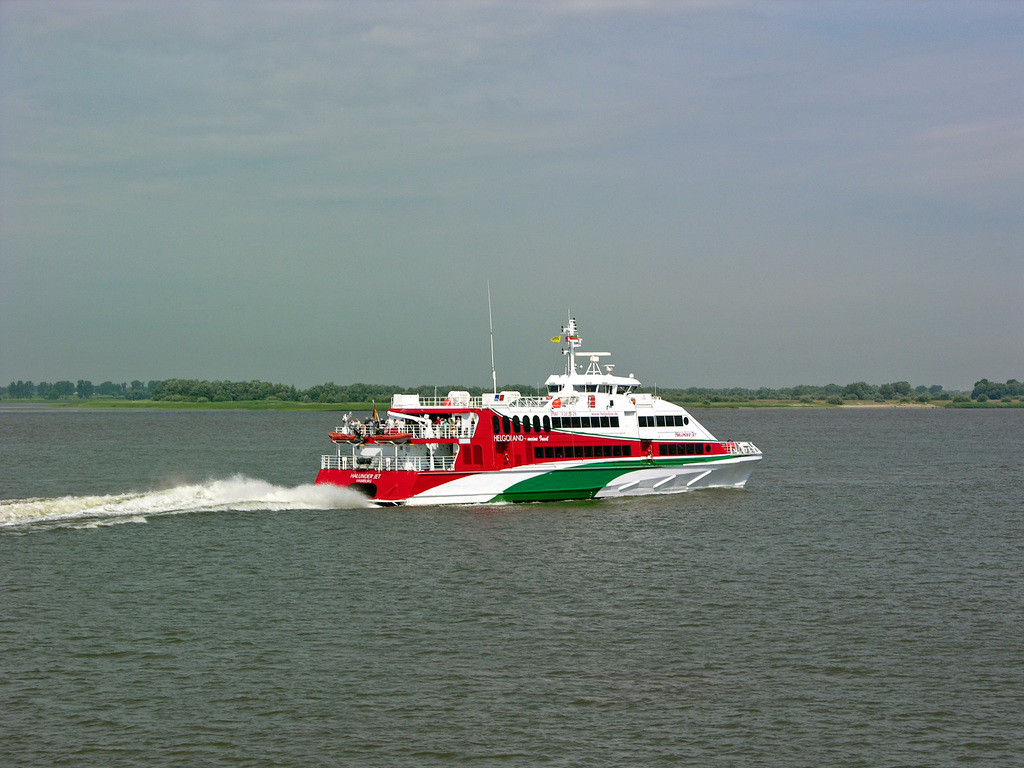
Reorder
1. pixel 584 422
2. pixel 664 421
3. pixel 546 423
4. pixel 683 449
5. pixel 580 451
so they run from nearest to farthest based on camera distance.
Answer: pixel 546 423
pixel 580 451
pixel 584 422
pixel 664 421
pixel 683 449

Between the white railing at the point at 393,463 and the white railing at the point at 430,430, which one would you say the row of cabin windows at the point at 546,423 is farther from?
the white railing at the point at 393,463

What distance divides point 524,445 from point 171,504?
17025 millimetres

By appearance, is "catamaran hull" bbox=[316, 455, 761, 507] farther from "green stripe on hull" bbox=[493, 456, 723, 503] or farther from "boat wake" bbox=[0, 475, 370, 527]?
"boat wake" bbox=[0, 475, 370, 527]

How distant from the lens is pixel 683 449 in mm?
48469

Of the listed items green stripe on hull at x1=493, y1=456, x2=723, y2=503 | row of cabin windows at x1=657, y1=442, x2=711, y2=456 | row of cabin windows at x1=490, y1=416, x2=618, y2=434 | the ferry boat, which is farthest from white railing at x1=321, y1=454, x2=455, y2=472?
row of cabin windows at x1=657, y1=442, x2=711, y2=456

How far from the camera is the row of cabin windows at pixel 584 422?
150ft

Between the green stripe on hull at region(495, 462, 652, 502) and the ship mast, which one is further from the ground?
the ship mast

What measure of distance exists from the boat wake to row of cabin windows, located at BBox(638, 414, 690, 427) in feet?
47.7

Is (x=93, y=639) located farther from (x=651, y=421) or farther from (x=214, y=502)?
(x=651, y=421)

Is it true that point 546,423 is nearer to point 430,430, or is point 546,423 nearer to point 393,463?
point 430,430

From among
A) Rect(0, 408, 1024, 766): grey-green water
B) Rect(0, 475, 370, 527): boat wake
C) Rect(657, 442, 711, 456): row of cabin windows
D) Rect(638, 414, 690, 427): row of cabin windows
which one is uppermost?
Rect(638, 414, 690, 427): row of cabin windows

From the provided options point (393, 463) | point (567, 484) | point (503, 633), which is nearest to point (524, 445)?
point (567, 484)

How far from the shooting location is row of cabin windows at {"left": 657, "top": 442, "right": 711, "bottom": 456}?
4794 cm

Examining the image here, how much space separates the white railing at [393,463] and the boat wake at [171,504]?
129 centimetres
